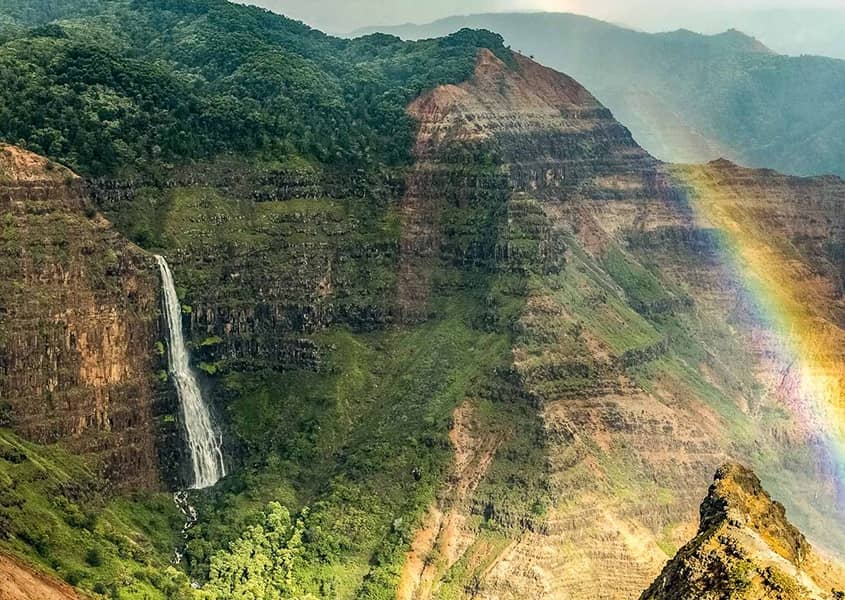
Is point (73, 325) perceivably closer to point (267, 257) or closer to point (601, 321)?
point (267, 257)

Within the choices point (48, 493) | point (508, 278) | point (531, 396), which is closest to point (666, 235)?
point (508, 278)

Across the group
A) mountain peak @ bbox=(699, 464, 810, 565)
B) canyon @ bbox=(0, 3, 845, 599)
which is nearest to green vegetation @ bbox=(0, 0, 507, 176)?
canyon @ bbox=(0, 3, 845, 599)

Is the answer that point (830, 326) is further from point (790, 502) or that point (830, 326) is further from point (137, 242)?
point (137, 242)

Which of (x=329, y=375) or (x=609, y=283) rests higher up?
(x=609, y=283)

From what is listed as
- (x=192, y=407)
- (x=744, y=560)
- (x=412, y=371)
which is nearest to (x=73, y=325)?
(x=192, y=407)

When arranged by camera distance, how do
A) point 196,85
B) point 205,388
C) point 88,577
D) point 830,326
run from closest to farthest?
point 88,577, point 205,388, point 196,85, point 830,326

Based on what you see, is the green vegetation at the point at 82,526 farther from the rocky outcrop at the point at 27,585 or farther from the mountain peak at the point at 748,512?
the mountain peak at the point at 748,512

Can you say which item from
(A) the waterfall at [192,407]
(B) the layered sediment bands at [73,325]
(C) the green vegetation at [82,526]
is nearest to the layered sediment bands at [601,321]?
(C) the green vegetation at [82,526]
